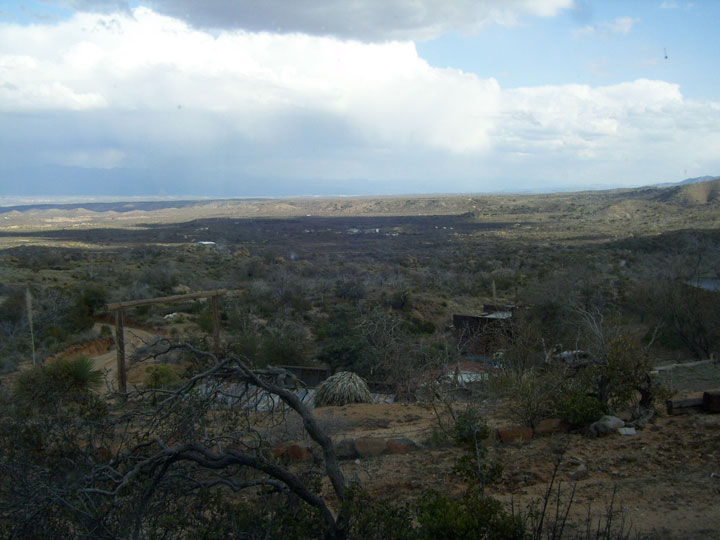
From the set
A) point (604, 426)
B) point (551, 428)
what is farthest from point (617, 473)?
point (551, 428)

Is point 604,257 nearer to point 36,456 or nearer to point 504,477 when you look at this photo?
point 504,477

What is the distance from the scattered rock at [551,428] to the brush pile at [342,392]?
4658 mm

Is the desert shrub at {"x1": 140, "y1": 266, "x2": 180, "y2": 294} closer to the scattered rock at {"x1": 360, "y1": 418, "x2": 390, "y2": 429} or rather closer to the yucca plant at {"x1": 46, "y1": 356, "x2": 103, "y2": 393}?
the yucca plant at {"x1": 46, "y1": 356, "x2": 103, "y2": 393}

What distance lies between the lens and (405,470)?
7133 mm

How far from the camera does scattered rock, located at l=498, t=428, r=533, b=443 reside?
311 inches

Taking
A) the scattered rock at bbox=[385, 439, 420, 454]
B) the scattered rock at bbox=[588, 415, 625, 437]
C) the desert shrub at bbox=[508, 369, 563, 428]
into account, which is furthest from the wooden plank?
the scattered rock at bbox=[385, 439, 420, 454]

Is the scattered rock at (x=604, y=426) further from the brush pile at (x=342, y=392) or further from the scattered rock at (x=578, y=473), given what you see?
the brush pile at (x=342, y=392)

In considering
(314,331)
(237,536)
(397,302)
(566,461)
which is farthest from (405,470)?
(397,302)

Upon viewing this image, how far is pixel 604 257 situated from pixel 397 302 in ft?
70.3

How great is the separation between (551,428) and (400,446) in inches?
89.9

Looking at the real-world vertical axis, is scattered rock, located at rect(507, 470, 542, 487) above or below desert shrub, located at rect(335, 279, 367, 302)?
above

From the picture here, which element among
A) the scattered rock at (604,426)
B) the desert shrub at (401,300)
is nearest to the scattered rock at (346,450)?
the scattered rock at (604,426)

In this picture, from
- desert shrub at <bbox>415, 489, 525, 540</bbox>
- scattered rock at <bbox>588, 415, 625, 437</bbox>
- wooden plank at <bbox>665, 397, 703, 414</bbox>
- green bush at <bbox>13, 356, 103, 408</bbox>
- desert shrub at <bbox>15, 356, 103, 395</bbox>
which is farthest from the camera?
desert shrub at <bbox>15, 356, 103, 395</bbox>

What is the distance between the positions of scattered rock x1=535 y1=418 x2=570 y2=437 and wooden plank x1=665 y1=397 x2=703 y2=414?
68.0 inches
